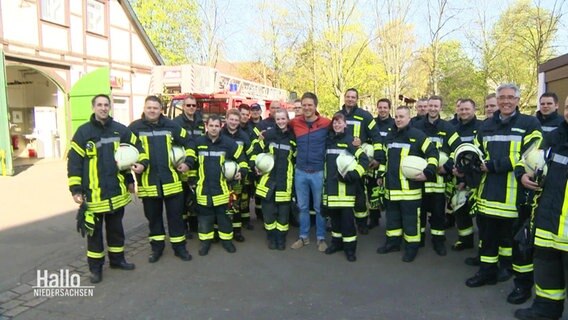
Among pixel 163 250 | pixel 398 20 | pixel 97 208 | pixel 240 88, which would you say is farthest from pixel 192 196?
pixel 398 20

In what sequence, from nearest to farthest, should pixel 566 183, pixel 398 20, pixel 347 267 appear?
pixel 566 183 < pixel 347 267 < pixel 398 20

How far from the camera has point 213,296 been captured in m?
4.21

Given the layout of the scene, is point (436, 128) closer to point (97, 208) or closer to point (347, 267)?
point (347, 267)

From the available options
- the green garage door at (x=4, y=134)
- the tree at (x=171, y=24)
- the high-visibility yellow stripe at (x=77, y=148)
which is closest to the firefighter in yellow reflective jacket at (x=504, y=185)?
the high-visibility yellow stripe at (x=77, y=148)

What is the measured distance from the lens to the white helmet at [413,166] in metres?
4.95

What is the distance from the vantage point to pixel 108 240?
4.86m

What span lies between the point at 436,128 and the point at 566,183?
263cm

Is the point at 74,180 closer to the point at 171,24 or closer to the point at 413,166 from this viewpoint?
the point at 413,166

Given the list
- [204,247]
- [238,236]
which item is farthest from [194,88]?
[204,247]

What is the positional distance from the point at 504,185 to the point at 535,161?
0.56 meters

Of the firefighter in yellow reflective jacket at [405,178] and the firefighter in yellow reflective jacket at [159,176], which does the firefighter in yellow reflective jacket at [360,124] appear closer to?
the firefighter in yellow reflective jacket at [405,178]

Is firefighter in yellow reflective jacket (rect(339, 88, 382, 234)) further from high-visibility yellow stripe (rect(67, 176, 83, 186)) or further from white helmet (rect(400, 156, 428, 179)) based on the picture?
high-visibility yellow stripe (rect(67, 176, 83, 186))

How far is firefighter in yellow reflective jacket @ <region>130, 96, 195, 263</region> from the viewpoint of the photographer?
5039mm

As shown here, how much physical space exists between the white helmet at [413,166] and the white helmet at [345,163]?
583mm
